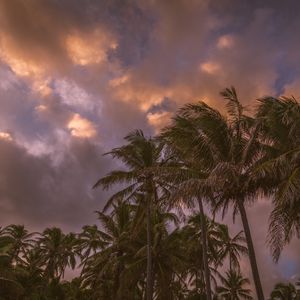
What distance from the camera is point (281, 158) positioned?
13844 millimetres

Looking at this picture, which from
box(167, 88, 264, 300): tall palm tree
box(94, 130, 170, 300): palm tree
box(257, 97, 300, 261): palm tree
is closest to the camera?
box(257, 97, 300, 261): palm tree

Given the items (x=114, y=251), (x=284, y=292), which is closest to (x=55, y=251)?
(x=114, y=251)

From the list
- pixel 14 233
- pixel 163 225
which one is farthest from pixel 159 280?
pixel 14 233

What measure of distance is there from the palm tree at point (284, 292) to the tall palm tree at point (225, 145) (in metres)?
46.6

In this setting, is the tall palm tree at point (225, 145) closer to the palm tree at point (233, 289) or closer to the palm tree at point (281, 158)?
the palm tree at point (281, 158)

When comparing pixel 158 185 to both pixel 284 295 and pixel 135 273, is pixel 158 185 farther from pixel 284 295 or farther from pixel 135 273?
pixel 284 295

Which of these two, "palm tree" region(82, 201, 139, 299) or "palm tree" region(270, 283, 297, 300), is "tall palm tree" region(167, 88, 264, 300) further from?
"palm tree" region(270, 283, 297, 300)

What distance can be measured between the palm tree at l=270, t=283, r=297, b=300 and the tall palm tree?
153 ft

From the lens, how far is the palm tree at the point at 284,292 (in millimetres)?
57062

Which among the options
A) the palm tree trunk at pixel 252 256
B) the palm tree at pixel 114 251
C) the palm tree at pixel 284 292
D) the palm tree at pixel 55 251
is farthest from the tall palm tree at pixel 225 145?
the palm tree at pixel 284 292

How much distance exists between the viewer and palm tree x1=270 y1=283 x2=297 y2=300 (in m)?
57.1

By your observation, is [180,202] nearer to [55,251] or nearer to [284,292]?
[55,251]

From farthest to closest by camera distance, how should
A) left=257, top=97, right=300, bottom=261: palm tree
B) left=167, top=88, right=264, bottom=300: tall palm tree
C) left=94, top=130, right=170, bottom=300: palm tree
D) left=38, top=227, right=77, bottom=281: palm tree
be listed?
left=38, top=227, right=77, bottom=281: palm tree, left=94, top=130, right=170, bottom=300: palm tree, left=167, top=88, right=264, bottom=300: tall palm tree, left=257, top=97, right=300, bottom=261: palm tree

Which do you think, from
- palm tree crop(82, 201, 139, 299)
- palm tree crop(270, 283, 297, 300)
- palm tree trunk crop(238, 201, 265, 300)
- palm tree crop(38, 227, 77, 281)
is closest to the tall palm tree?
palm tree trunk crop(238, 201, 265, 300)
